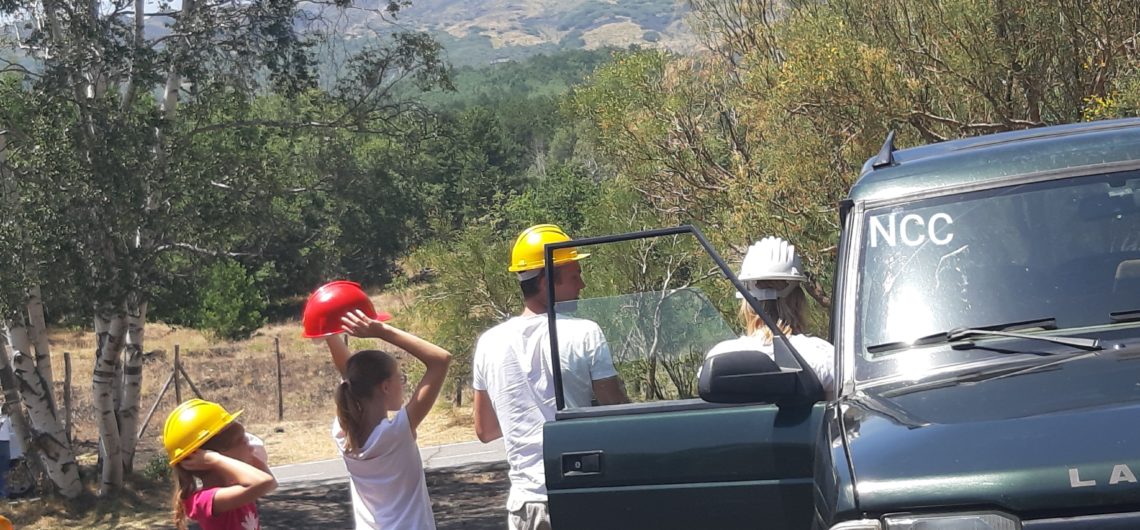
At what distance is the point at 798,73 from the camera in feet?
56.3

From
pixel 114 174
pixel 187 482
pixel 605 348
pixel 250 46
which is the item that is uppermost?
pixel 250 46

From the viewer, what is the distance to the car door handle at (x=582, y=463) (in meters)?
3.93

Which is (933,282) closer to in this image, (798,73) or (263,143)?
(798,73)

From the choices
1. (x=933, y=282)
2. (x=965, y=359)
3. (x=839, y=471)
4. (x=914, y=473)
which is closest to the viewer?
(x=914, y=473)

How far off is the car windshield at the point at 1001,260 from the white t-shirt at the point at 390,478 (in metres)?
1.80

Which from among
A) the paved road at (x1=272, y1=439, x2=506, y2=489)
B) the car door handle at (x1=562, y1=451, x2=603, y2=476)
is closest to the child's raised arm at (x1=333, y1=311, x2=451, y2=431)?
the car door handle at (x1=562, y1=451, x2=603, y2=476)

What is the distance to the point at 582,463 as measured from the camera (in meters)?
3.94

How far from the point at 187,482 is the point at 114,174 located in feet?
33.1

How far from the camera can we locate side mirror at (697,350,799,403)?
11.0ft

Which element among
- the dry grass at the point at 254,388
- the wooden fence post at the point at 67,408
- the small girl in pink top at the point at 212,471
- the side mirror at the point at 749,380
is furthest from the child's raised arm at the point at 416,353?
the dry grass at the point at 254,388

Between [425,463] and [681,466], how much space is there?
1928 cm

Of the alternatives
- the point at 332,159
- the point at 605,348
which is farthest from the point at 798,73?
the point at 605,348

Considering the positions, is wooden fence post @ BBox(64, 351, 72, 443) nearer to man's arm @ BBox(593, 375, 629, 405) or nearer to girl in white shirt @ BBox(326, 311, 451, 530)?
girl in white shirt @ BBox(326, 311, 451, 530)

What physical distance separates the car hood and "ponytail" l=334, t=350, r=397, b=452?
1973 millimetres
